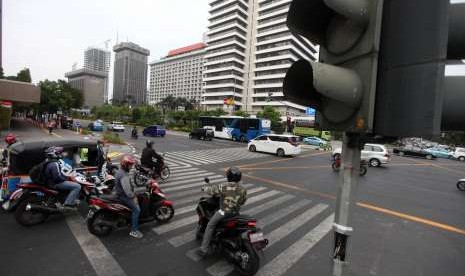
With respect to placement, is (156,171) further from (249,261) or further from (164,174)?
(249,261)

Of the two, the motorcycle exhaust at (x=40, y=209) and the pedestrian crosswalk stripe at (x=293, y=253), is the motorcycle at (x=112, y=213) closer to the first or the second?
the motorcycle exhaust at (x=40, y=209)

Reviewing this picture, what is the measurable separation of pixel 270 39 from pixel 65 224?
8753 cm

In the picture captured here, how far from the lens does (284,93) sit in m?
1.81

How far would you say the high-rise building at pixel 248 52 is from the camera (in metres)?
82.5

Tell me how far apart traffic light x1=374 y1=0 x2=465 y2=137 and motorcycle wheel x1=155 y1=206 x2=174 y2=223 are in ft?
17.9

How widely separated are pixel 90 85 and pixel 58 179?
529 feet

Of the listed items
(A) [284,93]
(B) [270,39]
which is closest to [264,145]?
(A) [284,93]

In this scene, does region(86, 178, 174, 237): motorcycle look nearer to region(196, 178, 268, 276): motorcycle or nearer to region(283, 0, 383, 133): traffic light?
region(196, 178, 268, 276): motorcycle

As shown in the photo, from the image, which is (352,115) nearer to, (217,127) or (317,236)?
(317,236)

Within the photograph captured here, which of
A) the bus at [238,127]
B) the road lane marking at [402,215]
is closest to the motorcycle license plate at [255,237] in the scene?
the road lane marking at [402,215]

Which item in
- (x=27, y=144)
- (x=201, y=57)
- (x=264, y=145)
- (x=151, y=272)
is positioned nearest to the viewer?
(x=151, y=272)

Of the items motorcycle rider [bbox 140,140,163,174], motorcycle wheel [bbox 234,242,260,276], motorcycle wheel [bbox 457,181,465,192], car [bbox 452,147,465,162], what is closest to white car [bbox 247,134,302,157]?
motorcycle wheel [bbox 457,181,465,192]

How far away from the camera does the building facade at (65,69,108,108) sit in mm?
144125

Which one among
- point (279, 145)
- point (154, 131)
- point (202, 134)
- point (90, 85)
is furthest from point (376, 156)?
point (90, 85)
